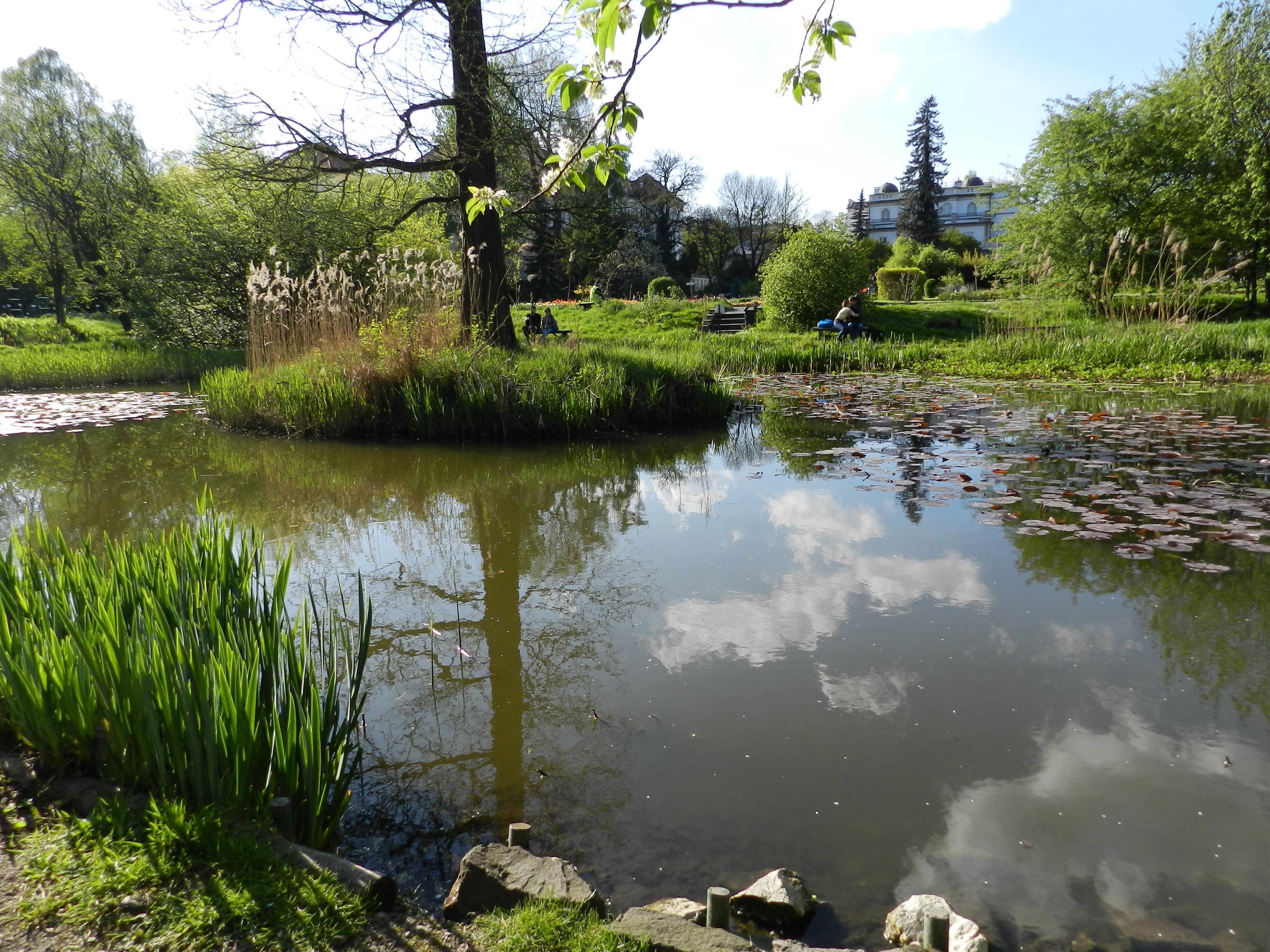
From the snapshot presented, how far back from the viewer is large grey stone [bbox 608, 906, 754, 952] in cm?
150

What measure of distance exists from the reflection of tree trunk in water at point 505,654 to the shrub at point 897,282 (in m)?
25.3

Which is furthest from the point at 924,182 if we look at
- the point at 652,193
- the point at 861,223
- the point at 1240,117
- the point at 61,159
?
the point at 61,159

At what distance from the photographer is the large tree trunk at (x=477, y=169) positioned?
388 inches

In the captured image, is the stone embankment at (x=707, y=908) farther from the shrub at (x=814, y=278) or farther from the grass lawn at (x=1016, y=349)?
the shrub at (x=814, y=278)

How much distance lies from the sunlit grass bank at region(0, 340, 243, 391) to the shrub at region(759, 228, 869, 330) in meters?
13.3

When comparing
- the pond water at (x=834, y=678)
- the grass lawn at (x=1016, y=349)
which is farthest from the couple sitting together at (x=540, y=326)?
the pond water at (x=834, y=678)

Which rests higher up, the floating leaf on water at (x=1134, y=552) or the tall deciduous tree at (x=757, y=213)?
the tall deciduous tree at (x=757, y=213)

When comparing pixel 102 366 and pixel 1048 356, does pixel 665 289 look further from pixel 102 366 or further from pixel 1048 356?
pixel 102 366

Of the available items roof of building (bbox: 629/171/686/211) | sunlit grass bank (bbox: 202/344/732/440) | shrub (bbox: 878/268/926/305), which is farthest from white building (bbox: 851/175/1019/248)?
sunlit grass bank (bbox: 202/344/732/440)

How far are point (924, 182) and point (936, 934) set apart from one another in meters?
53.3

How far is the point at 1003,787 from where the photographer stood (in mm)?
2180

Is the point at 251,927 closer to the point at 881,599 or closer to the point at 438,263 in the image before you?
the point at 881,599

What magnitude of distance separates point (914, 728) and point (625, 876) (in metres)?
1.10

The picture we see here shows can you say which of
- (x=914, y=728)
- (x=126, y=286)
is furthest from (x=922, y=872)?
(x=126, y=286)
